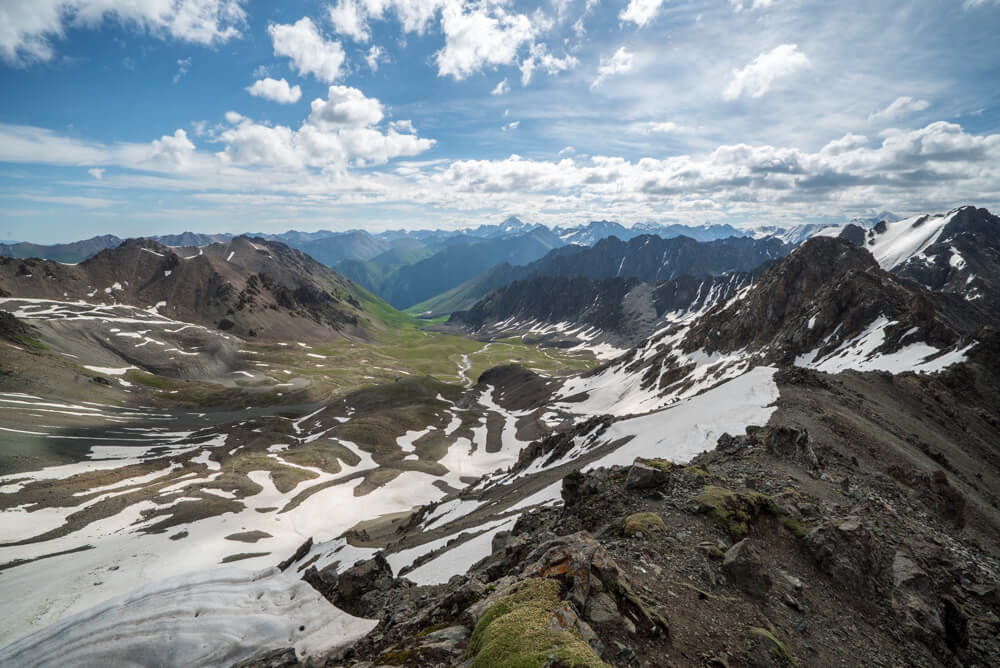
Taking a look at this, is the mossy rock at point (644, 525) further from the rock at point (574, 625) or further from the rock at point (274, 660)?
the rock at point (274, 660)

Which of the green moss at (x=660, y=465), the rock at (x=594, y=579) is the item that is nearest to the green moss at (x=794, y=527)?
the green moss at (x=660, y=465)

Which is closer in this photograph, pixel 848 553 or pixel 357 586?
pixel 848 553

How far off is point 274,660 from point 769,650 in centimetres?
1788

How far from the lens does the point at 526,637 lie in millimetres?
9648

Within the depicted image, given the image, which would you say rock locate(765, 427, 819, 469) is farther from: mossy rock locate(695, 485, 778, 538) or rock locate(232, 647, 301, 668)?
rock locate(232, 647, 301, 668)

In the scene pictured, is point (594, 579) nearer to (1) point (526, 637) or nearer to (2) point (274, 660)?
(1) point (526, 637)

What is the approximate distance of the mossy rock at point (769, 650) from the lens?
12.0 meters

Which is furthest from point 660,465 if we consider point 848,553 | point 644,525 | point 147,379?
point 147,379

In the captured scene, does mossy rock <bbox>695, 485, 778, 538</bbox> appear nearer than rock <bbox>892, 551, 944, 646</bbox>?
No

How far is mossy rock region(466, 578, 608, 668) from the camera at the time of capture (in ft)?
29.1

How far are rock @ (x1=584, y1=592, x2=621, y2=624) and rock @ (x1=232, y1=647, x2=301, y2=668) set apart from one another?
12549 millimetres

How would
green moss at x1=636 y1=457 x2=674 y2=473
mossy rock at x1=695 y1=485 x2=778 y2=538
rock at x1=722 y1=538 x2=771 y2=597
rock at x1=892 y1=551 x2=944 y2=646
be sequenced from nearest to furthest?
rock at x1=722 y1=538 x2=771 y2=597
rock at x1=892 y1=551 x2=944 y2=646
mossy rock at x1=695 y1=485 x2=778 y2=538
green moss at x1=636 y1=457 x2=674 y2=473

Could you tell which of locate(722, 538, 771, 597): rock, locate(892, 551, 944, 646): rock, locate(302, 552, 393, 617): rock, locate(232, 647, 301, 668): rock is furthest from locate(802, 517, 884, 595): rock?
locate(232, 647, 301, 668): rock

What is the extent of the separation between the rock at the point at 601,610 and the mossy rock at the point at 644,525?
550 centimetres
